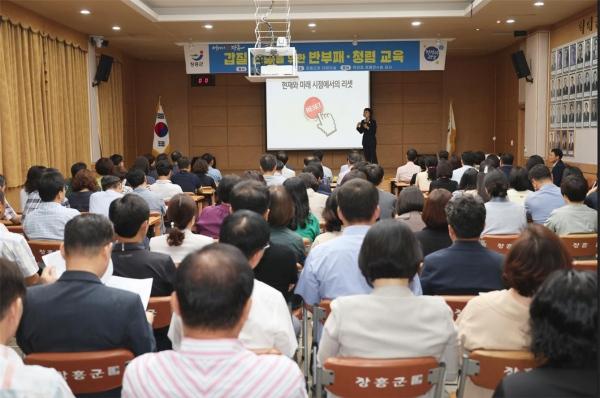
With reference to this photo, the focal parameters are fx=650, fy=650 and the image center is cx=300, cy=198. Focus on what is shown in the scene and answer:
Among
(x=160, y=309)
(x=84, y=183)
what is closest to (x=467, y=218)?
(x=160, y=309)

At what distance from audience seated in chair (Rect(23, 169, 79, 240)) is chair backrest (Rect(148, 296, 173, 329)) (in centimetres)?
227

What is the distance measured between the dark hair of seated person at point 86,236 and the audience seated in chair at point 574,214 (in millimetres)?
3323

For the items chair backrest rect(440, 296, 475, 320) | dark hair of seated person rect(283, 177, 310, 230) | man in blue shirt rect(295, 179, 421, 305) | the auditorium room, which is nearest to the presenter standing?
the auditorium room

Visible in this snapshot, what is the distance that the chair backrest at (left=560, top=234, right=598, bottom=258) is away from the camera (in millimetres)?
4121

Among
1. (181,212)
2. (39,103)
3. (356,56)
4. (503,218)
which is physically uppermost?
(356,56)

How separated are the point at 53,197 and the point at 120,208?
1.99 m

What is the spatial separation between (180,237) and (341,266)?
1.04 metres

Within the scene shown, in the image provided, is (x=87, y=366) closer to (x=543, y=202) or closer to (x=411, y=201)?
(x=411, y=201)

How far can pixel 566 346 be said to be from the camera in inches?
56.1

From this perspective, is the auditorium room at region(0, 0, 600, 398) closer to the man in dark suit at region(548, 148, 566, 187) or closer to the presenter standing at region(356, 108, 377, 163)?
the presenter standing at region(356, 108, 377, 163)

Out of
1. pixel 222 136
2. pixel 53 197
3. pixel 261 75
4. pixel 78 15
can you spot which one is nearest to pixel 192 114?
Result: pixel 222 136

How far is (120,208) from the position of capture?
296cm

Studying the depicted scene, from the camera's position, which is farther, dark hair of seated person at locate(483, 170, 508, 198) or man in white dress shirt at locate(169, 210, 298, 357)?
dark hair of seated person at locate(483, 170, 508, 198)

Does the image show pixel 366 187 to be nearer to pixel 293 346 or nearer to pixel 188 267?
pixel 293 346
